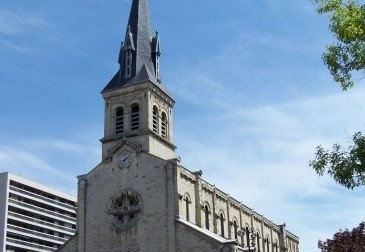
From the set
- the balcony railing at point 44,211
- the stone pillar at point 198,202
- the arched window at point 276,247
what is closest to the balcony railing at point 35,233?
the balcony railing at point 44,211

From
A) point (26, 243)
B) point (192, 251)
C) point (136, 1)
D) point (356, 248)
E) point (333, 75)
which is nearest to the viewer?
point (333, 75)

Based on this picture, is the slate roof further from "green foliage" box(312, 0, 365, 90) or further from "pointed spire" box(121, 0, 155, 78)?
"green foliage" box(312, 0, 365, 90)

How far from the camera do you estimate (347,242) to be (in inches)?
1154

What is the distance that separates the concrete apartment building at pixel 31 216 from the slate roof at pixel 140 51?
36.0m

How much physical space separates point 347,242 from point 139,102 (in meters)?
21.8

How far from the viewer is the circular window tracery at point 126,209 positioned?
141 feet

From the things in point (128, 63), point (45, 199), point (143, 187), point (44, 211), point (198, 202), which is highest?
point (128, 63)

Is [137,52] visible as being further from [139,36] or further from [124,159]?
[124,159]

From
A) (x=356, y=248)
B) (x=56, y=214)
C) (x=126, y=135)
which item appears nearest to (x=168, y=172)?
(x=126, y=135)

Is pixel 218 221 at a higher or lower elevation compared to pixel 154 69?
lower

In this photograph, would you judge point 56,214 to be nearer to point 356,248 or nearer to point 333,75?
point 356,248

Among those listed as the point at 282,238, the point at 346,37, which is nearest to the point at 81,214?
the point at 282,238

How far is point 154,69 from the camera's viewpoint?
4953 cm

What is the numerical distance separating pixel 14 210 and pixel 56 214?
8512 mm
